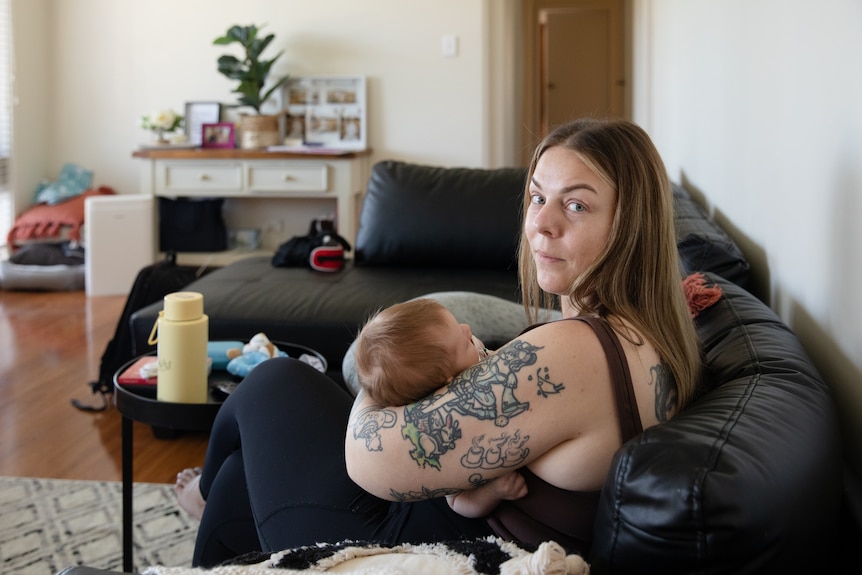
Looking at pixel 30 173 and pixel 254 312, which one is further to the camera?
pixel 30 173

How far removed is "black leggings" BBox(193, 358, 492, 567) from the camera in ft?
4.07

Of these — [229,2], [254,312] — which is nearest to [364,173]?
[229,2]

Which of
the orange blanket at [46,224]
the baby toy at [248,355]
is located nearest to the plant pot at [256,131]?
the orange blanket at [46,224]

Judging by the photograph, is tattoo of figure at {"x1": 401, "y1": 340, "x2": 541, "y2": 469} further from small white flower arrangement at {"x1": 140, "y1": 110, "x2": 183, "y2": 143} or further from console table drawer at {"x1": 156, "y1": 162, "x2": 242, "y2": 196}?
small white flower arrangement at {"x1": 140, "y1": 110, "x2": 183, "y2": 143}

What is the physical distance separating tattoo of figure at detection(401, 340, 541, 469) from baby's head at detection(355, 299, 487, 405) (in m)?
0.06

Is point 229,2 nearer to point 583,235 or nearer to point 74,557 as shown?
point 74,557

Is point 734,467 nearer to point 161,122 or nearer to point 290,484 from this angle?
point 290,484

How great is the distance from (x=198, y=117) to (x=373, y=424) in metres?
4.87

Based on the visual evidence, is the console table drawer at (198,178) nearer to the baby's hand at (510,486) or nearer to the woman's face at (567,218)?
the woman's face at (567,218)

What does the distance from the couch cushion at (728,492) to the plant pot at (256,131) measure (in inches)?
182

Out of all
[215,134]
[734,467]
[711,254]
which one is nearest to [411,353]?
[734,467]

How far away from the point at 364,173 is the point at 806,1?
14.0 ft

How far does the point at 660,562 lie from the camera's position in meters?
0.78

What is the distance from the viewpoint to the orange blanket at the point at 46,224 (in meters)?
5.29
